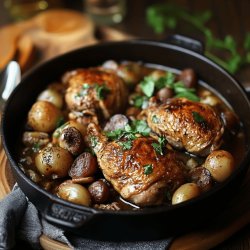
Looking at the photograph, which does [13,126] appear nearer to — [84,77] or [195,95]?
[84,77]

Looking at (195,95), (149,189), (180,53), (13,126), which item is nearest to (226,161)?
(149,189)

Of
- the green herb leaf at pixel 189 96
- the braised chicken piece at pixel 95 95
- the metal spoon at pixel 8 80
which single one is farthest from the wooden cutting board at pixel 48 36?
the green herb leaf at pixel 189 96

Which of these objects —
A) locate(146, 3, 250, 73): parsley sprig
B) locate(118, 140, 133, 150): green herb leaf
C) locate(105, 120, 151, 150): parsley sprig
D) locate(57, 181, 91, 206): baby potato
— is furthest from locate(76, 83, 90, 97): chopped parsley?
locate(146, 3, 250, 73): parsley sprig

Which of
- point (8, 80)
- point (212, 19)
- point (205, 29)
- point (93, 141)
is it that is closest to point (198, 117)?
point (93, 141)

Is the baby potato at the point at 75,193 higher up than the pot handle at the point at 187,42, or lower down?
lower down

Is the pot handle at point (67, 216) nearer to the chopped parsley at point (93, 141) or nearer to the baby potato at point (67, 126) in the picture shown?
the chopped parsley at point (93, 141)

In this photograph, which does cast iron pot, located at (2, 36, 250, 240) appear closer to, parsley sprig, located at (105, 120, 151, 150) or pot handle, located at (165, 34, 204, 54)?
pot handle, located at (165, 34, 204, 54)
